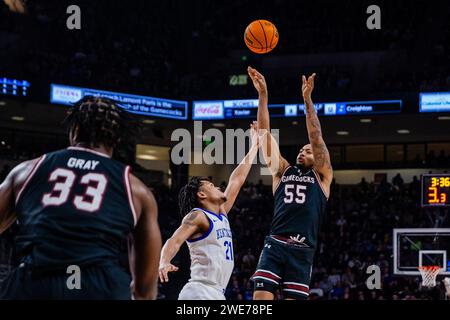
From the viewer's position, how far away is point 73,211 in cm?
354

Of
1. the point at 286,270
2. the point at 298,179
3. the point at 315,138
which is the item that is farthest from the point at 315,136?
Result: the point at 286,270

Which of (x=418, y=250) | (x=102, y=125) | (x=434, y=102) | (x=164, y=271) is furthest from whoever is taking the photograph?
(x=434, y=102)

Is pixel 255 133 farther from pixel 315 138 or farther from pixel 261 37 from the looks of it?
pixel 261 37

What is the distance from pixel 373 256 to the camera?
65.5 feet

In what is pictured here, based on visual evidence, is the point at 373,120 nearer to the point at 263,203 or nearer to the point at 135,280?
the point at 263,203

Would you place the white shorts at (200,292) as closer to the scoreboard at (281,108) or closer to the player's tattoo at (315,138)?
the player's tattoo at (315,138)

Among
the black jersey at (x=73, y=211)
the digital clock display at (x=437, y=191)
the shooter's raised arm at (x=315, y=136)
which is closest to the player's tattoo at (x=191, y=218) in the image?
the shooter's raised arm at (x=315, y=136)

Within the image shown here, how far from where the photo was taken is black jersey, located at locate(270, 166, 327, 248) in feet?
26.1

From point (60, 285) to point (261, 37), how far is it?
369 inches

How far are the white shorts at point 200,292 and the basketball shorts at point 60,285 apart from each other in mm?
3280

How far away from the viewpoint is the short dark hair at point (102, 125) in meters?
3.81

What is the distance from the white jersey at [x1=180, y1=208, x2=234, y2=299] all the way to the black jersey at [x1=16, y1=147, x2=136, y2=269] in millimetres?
3297

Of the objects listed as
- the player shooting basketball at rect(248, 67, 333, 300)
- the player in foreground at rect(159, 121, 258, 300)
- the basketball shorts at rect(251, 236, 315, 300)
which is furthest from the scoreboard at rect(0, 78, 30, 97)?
the player in foreground at rect(159, 121, 258, 300)

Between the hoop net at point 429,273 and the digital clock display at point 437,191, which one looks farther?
the digital clock display at point 437,191
